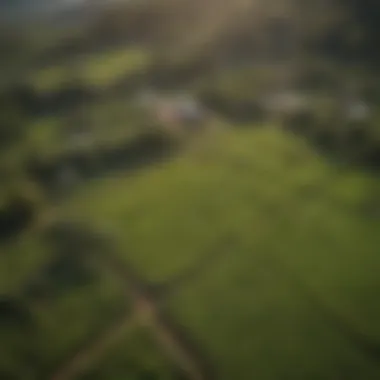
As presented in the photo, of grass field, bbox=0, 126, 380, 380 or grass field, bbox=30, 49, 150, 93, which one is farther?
grass field, bbox=30, 49, 150, 93

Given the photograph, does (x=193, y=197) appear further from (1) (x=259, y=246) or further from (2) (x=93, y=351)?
(2) (x=93, y=351)

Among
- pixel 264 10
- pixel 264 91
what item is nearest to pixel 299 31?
pixel 264 10

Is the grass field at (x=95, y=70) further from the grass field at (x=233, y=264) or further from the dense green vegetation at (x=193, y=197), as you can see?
the grass field at (x=233, y=264)

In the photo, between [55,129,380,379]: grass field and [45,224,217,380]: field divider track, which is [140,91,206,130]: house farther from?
[45,224,217,380]: field divider track

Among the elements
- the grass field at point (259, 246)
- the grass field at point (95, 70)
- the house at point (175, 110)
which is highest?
the grass field at point (95, 70)

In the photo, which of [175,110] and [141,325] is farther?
[175,110]

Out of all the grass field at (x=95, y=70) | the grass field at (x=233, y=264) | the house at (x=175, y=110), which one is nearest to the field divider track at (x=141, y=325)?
the grass field at (x=233, y=264)

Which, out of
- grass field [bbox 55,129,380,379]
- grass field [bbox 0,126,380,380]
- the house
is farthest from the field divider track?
the house

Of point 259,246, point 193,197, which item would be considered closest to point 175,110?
point 193,197

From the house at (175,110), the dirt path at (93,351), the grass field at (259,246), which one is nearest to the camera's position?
the dirt path at (93,351)
